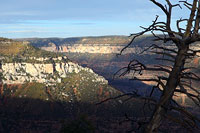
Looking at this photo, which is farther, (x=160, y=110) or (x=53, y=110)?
(x=53, y=110)

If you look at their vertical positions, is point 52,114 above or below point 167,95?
below

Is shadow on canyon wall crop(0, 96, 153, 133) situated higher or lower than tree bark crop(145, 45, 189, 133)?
lower

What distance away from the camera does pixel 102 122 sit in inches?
6634

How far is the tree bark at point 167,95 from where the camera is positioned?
8422 mm

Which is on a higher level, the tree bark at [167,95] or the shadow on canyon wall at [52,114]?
the tree bark at [167,95]

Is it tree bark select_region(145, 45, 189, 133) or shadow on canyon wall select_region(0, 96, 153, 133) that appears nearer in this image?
tree bark select_region(145, 45, 189, 133)

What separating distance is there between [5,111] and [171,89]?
189 metres

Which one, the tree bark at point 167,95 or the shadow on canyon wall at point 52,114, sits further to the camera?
the shadow on canyon wall at point 52,114

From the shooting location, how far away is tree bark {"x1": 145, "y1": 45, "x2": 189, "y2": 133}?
→ 8.42 m

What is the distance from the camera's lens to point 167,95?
8.50 meters

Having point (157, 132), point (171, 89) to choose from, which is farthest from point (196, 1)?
point (157, 132)

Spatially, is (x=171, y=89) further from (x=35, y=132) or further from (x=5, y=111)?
(x=5, y=111)

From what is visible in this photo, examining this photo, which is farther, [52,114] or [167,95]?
[52,114]

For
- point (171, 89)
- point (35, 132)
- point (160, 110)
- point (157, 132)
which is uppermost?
Answer: point (171, 89)
